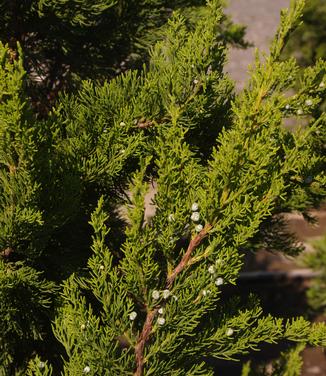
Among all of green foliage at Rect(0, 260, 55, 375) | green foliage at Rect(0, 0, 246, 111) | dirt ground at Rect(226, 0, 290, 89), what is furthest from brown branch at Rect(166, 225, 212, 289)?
dirt ground at Rect(226, 0, 290, 89)

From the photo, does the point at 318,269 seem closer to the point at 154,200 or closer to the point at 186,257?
the point at 186,257

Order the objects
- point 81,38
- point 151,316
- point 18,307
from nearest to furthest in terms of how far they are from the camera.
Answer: point 151,316 < point 18,307 < point 81,38

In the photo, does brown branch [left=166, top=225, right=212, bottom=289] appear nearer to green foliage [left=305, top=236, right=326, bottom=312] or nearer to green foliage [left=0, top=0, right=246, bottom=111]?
green foliage [left=0, top=0, right=246, bottom=111]

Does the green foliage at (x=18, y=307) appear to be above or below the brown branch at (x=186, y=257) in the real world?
below

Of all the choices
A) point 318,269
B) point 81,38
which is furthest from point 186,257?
point 318,269

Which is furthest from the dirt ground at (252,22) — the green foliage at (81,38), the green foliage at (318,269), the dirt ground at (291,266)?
the green foliage at (81,38)

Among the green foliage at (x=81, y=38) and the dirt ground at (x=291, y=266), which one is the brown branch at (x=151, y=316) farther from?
the green foliage at (x=81, y=38)

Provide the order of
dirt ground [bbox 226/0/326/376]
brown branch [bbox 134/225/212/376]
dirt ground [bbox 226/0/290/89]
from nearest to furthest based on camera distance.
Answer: brown branch [bbox 134/225/212/376] < dirt ground [bbox 226/0/326/376] < dirt ground [bbox 226/0/290/89]

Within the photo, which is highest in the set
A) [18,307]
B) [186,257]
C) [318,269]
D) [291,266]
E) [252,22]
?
[252,22]

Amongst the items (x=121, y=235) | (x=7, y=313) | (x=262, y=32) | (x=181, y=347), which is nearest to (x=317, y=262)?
(x=121, y=235)

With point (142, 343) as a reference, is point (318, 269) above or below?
below

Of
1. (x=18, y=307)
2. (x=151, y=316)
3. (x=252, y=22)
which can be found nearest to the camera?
(x=151, y=316)

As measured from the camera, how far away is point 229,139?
91.1 inches

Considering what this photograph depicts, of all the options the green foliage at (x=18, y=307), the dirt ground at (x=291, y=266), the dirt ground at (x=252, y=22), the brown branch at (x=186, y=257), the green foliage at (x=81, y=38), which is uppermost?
the dirt ground at (x=252, y=22)
